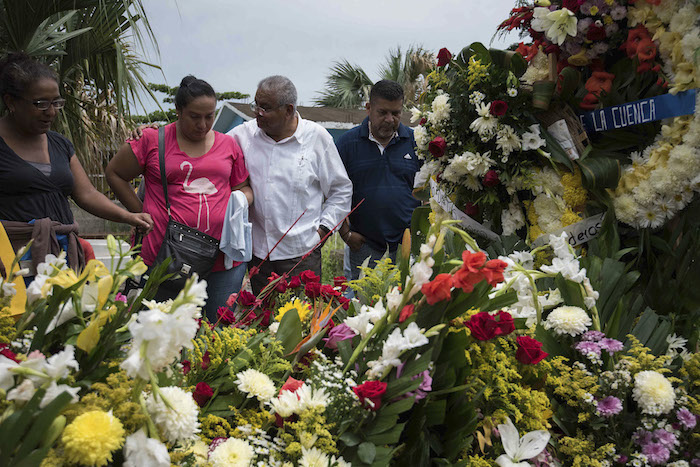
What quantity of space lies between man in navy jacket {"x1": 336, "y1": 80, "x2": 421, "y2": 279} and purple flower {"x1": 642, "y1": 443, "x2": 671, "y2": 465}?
87.1 inches

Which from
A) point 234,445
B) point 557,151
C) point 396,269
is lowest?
point 234,445

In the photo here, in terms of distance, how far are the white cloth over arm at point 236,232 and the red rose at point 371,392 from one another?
1876 mm

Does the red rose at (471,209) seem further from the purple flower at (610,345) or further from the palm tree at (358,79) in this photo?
the palm tree at (358,79)

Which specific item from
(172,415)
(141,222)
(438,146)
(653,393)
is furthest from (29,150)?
(653,393)

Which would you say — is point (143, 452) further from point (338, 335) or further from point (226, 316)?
point (226, 316)

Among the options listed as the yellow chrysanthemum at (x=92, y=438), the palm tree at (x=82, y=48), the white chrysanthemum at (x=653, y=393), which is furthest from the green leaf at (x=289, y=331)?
the palm tree at (x=82, y=48)

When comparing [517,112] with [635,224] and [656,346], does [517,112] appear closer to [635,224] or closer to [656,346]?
[635,224]

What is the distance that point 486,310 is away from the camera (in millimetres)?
1261

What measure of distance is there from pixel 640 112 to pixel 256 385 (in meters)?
1.55

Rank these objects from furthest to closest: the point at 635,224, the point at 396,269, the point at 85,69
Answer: the point at 85,69 → the point at 635,224 → the point at 396,269

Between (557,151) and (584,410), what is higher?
(557,151)

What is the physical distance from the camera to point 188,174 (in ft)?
9.31

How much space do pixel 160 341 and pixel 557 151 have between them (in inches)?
67.9

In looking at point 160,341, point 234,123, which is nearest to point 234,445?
point 160,341
